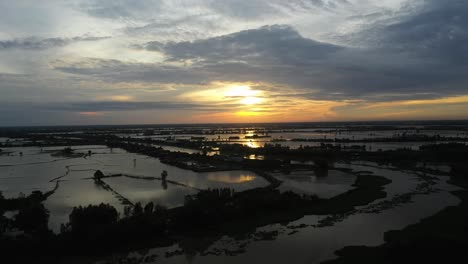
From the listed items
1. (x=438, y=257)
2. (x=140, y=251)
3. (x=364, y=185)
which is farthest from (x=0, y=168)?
(x=438, y=257)

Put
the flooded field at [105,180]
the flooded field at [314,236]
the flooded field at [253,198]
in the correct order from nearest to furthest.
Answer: the flooded field at [314,236] < the flooded field at [253,198] < the flooded field at [105,180]

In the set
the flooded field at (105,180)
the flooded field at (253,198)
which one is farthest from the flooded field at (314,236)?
the flooded field at (105,180)

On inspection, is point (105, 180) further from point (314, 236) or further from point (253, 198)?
point (314, 236)

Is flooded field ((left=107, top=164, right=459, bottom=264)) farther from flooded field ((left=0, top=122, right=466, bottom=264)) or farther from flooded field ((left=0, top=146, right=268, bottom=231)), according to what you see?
flooded field ((left=0, top=146, right=268, bottom=231))

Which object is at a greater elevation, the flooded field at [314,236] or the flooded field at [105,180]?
the flooded field at [105,180]

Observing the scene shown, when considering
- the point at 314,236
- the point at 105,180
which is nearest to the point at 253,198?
the point at 314,236

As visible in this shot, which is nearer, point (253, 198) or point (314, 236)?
point (314, 236)

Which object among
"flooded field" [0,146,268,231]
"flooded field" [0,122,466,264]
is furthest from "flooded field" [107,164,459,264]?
"flooded field" [0,146,268,231]

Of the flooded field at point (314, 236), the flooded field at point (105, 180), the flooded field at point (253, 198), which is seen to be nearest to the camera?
the flooded field at point (314, 236)

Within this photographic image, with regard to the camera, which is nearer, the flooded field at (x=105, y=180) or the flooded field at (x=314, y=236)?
the flooded field at (x=314, y=236)

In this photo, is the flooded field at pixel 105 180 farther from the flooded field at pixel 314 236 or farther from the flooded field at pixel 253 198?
the flooded field at pixel 314 236

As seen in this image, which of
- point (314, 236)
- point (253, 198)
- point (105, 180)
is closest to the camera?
point (314, 236)
